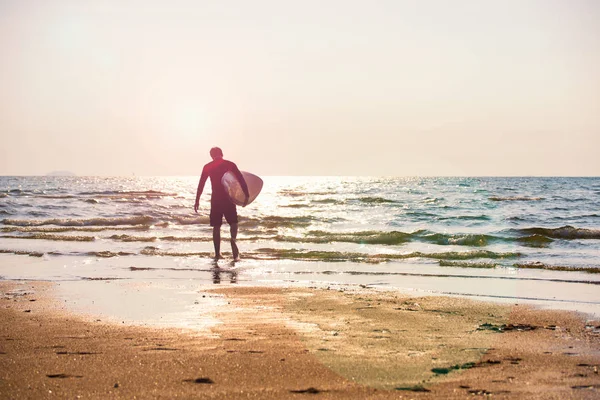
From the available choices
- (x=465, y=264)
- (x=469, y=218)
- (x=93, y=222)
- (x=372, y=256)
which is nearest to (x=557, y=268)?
(x=465, y=264)

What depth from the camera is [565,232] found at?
1953 centimetres

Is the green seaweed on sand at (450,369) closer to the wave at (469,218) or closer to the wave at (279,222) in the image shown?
the wave at (279,222)

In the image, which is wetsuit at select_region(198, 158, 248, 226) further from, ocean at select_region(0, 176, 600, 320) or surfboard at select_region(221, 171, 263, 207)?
ocean at select_region(0, 176, 600, 320)

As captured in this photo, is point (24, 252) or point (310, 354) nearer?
point (310, 354)

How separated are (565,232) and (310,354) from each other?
17.4m

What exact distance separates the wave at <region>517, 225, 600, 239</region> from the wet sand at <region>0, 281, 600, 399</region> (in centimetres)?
1366

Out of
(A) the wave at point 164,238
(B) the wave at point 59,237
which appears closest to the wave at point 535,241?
(A) the wave at point 164,238

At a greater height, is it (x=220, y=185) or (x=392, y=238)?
(x=220, y=185)

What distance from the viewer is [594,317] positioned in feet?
20.5

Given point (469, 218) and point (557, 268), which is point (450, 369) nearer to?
point (557, 268)

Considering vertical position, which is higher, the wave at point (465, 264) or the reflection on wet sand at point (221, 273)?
the reflection on wet sand at point (221, 273)

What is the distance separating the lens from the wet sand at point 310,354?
353 centimetres

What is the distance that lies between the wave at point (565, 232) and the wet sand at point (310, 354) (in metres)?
13.7

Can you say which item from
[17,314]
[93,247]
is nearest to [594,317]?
[17,314]
